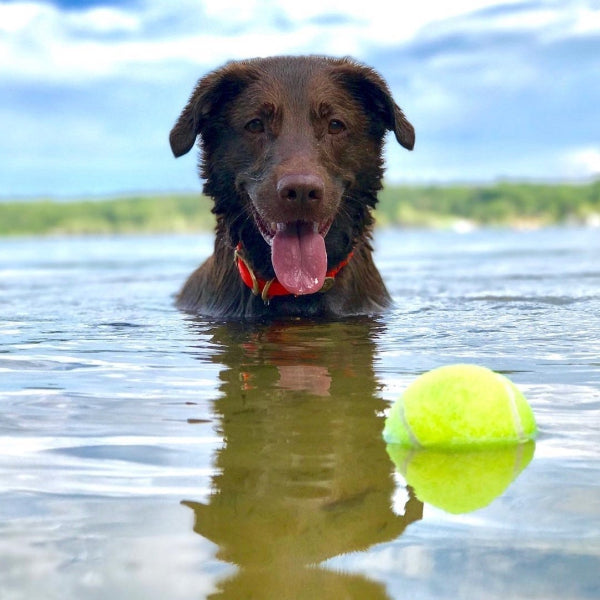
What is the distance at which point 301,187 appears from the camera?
5.85 meters

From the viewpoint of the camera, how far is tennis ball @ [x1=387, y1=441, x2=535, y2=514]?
2521 mm

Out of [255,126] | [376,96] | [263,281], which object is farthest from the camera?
[263,281]

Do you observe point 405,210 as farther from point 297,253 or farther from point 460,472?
point 460,472

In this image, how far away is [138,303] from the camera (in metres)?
10.0

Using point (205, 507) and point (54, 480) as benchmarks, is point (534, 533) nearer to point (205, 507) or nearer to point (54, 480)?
point (205, 507)

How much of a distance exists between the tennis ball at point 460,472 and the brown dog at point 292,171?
306 cm

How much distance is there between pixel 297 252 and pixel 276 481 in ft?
12.9

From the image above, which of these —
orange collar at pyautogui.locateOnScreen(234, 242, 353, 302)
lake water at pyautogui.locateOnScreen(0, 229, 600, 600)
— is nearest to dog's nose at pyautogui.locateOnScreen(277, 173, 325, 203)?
lake water at pyautogui.locateOnScreen(0, 229, 600, 600)

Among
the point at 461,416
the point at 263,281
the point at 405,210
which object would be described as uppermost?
the point at 405,210

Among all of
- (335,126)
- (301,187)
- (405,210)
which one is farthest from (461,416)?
(405,210)

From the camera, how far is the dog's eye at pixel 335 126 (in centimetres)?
648

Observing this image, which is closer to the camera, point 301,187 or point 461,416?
point 461,416

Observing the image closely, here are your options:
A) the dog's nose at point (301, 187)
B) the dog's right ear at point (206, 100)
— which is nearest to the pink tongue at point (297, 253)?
the dog's nose at point (301, 187)

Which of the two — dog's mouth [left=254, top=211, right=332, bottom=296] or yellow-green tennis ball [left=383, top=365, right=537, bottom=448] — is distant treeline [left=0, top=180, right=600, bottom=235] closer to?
dog's mouth [left=254, top=211, right=332, bottom=296]
